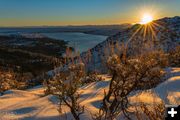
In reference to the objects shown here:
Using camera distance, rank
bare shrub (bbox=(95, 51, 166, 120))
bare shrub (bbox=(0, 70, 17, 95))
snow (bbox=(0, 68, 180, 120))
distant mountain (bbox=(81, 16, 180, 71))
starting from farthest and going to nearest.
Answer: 1. distant mountain (bbox=(81, 16, 180, 71))
2. bare shrub (bbox=(0, 70, 17, 95))
3. snow (bbox=(0, 68, 180, 120))
4. bare shrub (bbox=(95, 51, 166, 120))

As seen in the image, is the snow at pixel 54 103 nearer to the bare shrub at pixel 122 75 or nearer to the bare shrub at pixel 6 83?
the bare shrub at pixel 122 75

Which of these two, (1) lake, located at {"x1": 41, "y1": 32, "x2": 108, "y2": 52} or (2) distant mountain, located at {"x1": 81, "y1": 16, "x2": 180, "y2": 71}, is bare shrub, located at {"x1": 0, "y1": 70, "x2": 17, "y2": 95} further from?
(2) distant mountain, located at {"x1": 81, "y1": 16, "x2": 180, "y2": 71}

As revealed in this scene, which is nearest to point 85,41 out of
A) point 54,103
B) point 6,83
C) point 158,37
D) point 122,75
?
point 158,37

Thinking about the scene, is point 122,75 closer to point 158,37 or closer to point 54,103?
point 54,103

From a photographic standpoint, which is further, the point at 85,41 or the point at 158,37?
the point at 85,41

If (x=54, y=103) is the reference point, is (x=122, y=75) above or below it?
above

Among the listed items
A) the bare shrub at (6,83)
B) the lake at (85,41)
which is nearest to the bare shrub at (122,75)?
the bare shrub at (6,83)

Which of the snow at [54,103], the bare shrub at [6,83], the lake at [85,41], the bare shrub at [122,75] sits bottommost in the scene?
Answer: the lake at [85,41]

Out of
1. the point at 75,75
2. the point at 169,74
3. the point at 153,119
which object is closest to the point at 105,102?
the point at 75,75

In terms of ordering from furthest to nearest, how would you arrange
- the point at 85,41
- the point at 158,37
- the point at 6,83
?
the point at 85,41
the point at 158,37
the point at 6,83

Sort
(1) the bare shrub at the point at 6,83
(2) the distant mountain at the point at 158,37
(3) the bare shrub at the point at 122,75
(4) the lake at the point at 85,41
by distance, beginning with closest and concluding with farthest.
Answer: (3) the bare shrub at the point at 122,75
(1) the bare shrub at the point at 6,83
(2) the distant mountain at the point at 158,37
(4) the lake at the point at 85,41

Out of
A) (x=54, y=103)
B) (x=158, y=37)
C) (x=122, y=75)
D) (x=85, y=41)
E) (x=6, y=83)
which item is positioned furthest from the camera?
(x=85, y=41)

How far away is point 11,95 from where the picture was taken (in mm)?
6855

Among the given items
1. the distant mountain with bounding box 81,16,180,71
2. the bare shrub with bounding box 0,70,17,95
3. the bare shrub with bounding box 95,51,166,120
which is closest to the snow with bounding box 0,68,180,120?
the bare shrub with bounding box 95,51,166,120
